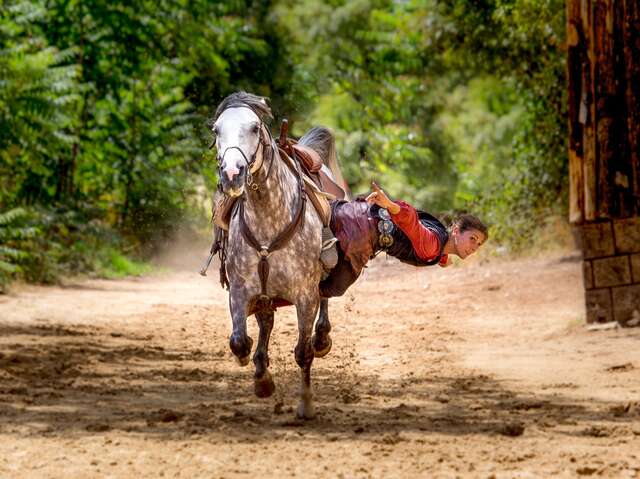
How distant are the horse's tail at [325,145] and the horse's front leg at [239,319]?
7.87 feet

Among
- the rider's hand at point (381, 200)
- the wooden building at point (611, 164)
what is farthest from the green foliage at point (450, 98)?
the rider's hand at point (381, 200)

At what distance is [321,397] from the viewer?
9352mm

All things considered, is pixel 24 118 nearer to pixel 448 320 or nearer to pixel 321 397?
pixel 448 320

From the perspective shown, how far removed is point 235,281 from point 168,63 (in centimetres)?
1898

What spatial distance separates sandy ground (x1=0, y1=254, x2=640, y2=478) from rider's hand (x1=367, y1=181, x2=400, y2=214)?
1.48 metres

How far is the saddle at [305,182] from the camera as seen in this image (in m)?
8.11

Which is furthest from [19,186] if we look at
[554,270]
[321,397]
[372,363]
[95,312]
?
[321,397]

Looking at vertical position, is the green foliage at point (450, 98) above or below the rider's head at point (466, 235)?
above

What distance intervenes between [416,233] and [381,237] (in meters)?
0.26

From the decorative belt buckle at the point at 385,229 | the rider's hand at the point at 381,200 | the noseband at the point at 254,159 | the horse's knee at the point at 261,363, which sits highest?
the noseband at the point at 254,159

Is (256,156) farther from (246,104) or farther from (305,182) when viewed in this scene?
(305,182)

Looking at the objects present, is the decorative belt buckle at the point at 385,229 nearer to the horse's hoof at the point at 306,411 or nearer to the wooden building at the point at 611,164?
the horse's hoof at the point at 306,411

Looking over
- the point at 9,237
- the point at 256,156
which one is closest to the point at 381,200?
the point at 256,156

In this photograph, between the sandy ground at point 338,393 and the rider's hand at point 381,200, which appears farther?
the rider's hand at point 381,200
